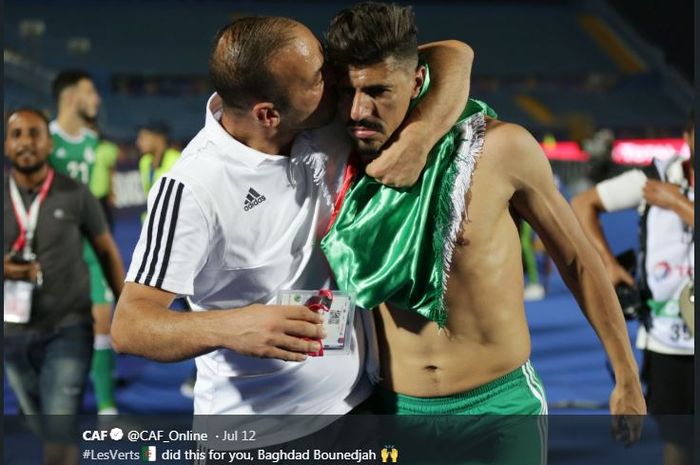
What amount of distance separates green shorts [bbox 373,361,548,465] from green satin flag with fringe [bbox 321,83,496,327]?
8.0 inches

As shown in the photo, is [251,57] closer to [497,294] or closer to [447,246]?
[447,246]

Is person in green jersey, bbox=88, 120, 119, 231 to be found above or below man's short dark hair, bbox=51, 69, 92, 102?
below

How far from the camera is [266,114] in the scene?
2.03 metres

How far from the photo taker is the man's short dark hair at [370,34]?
1939 mm

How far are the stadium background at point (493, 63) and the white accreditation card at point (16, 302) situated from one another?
19.6 ft

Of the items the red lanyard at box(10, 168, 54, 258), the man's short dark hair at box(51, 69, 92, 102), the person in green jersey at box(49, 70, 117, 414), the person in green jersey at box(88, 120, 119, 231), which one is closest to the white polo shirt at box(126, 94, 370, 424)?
the red lanyard at box(10, 168, 54, 258)

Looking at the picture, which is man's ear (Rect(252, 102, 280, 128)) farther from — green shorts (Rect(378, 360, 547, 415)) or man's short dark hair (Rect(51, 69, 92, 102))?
man's short dark hair (Rect(51, 69, 92, 102))

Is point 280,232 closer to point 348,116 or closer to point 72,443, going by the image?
point 348,116

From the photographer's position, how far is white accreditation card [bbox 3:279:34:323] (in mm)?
3430

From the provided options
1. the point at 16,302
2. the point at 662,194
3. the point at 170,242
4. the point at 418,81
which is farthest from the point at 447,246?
the point at 16,302

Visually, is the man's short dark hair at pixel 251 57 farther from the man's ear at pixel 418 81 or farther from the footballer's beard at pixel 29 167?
the footballer's beard at pixel 29 167

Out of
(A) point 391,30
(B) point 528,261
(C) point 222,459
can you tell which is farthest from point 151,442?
(B) point 528,261

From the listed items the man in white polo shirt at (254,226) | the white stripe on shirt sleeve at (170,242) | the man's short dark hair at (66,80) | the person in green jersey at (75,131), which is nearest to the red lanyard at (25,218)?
the person in green jersey at (75,131)

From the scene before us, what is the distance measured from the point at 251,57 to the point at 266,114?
0.42 feet
